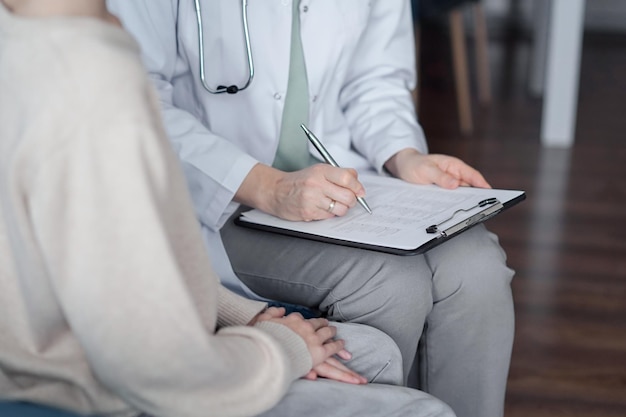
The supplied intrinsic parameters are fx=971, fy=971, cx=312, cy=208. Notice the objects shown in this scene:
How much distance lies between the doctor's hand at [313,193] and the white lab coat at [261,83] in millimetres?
62

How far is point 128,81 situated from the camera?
32.7 inches

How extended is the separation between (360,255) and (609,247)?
1609mm

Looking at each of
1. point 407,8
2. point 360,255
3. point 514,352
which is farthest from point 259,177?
point 514,352

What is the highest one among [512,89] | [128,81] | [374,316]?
[128,81]

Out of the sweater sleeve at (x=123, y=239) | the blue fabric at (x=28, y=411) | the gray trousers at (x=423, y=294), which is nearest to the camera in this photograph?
the sweater sleeve at (x=123, y=239)

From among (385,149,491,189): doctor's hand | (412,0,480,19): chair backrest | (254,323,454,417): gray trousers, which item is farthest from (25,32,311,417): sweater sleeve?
(412,0,480,19): chair backrest

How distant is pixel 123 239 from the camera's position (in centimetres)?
83

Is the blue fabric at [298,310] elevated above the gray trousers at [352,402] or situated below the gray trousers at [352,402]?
below

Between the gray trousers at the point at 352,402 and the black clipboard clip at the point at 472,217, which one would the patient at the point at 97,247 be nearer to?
the gray trousers at the point at 352,402

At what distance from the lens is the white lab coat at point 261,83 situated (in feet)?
4.72

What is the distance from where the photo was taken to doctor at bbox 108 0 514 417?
1354mm

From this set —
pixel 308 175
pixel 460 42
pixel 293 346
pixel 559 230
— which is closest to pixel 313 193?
pixel 308 175

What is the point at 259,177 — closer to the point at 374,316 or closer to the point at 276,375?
the point at 374,316

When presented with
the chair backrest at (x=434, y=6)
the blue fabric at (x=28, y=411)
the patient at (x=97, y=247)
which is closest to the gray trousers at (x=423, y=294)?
the patient at (x=97, y=247)
